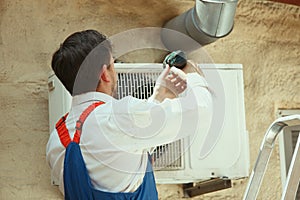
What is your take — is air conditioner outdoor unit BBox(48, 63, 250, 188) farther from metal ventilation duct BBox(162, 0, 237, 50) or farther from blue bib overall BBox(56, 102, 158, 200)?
blue bib overall BBox(56, 102, 158, 200)

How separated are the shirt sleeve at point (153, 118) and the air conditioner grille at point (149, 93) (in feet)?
2.19

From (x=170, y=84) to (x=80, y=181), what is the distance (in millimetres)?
392

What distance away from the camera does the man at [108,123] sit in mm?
1922

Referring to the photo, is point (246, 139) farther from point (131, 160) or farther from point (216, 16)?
point (131, 160)

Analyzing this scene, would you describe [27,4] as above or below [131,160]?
above

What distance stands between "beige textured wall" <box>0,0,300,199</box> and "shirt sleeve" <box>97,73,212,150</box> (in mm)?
964

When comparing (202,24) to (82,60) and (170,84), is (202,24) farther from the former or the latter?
(82,60)

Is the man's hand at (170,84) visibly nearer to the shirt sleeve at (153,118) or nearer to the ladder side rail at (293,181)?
the shirt sleeve at (153,118)

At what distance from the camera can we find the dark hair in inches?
78.9

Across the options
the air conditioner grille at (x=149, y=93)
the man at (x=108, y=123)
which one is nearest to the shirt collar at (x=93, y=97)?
the man at (x=108, y=123)

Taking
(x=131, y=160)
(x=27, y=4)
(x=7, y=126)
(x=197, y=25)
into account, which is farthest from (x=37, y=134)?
(x=131, y=160)

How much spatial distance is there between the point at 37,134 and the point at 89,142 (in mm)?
926

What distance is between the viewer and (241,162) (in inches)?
110

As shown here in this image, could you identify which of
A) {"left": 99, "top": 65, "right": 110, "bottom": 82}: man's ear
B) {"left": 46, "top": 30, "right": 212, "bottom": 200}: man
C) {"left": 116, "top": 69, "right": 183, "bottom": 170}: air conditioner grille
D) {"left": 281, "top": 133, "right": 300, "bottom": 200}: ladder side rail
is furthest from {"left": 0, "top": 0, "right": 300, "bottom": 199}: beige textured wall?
{"left": 281, "top": 133, "right": 300, "bottom": 200}: ladder side rail
